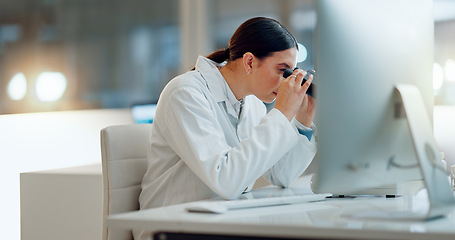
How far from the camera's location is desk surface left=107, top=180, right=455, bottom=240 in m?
0.98

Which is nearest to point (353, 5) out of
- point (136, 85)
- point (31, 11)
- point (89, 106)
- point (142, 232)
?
point (142, 232)

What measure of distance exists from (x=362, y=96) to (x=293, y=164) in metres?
0.73

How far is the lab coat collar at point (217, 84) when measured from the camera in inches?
70.1

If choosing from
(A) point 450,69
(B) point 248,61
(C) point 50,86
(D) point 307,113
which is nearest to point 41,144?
(C) point 50,86

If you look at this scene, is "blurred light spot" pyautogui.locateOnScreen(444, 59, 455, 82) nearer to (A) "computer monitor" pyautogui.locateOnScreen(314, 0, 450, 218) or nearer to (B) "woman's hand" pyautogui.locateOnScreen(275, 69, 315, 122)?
(B) "woman's hand" pyautogui.locateOnScreen(275, 69, 315, 122)

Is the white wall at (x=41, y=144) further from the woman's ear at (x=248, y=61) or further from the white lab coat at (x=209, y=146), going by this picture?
the woman's ear at (x=248, y=61)

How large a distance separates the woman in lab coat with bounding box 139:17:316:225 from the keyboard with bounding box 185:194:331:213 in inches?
6.0

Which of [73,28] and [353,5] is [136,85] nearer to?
[73,28]

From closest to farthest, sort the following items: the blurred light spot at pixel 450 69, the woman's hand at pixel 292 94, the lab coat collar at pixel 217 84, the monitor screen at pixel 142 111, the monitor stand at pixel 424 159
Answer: the monitor stand at pixel 424 159 < the woman's hand at pixel 292 94 < the lab coat collar at pixel 217 84 < the blurred light spot at pixel 450 69 < the monitor screen at pixel 142 111

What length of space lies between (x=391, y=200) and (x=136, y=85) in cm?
269

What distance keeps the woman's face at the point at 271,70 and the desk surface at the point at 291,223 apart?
638 mm

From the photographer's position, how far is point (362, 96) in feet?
3.84

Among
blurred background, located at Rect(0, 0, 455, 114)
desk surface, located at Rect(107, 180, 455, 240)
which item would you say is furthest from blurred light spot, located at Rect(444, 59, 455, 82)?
desk surface, located at Rect(107, 180, 455, 240)

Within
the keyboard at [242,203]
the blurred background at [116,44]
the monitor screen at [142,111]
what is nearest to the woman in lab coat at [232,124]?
the keyboard at [242,203]
